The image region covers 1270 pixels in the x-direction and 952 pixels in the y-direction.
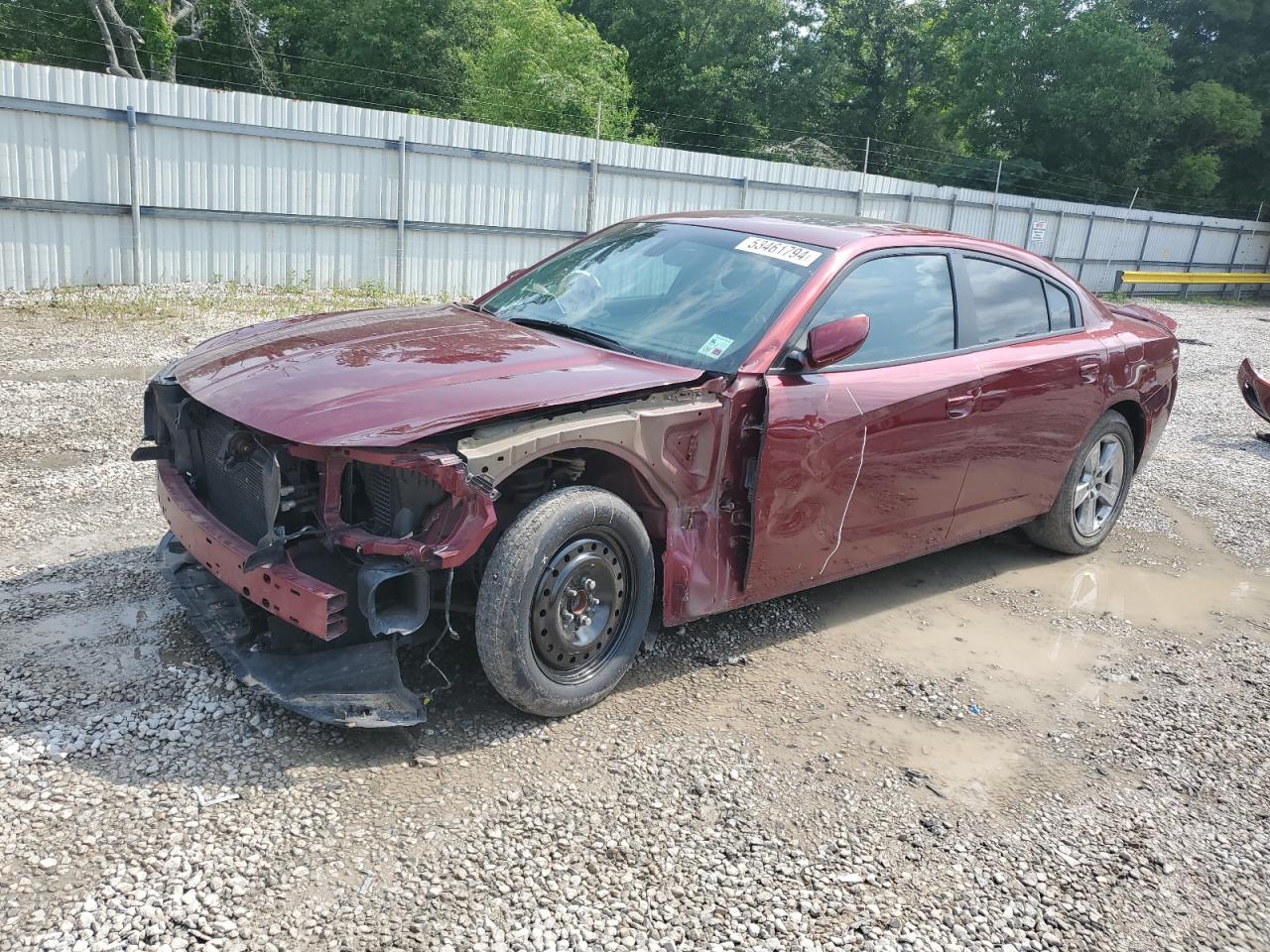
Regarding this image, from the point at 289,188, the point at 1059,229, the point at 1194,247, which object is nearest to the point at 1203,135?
the point at 1194,247

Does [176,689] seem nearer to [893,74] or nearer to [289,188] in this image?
[289,188]

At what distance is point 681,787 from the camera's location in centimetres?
323

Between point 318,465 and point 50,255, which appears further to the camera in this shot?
point 50,255

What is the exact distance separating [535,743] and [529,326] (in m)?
1.74

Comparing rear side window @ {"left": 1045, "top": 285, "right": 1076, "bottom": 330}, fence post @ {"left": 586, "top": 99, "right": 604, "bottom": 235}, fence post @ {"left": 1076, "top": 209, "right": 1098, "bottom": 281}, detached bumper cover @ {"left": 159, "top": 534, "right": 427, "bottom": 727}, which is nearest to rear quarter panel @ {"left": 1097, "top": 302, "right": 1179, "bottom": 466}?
rear side window @ {"left": 1045, "top": 285, "right": 1076, "bottom": 330}

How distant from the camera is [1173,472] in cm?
794

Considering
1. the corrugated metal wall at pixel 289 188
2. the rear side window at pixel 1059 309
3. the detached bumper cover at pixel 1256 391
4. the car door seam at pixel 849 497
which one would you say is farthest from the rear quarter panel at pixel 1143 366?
the corrugated metal wall at pixel 289 188

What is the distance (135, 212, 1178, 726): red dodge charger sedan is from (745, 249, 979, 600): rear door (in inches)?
0.5

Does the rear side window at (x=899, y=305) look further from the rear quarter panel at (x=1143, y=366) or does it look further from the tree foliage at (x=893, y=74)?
the tree foliage at (x=893, y=74)

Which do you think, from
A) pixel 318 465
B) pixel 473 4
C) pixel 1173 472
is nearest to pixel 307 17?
pixel 473 4

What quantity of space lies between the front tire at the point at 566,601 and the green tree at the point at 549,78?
26.2 metres

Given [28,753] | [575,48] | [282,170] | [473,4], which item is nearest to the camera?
[28,753]

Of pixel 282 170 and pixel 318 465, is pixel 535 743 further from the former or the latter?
pixel 282 170

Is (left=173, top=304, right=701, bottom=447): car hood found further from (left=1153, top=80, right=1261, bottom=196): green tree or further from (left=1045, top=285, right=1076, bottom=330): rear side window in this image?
(left=1153, top=80, right=1261, bottom=196): green tree
